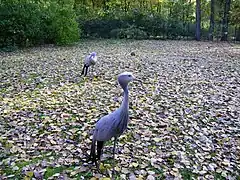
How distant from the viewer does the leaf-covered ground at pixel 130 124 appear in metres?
3.03

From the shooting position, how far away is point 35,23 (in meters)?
12.6

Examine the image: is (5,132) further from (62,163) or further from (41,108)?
(62,163)

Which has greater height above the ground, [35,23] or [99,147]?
[35,23]

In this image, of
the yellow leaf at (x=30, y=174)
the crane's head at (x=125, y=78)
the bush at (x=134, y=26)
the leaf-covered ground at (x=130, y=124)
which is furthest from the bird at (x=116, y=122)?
the bush at (x=134, y=26)

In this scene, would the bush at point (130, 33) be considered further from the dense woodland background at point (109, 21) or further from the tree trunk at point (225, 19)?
the tree trunk at point (225, 19)

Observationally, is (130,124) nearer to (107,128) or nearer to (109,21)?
(107,128)

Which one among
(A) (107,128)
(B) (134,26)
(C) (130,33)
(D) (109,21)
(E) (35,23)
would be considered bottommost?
(A) (107,128)

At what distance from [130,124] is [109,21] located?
16.5m

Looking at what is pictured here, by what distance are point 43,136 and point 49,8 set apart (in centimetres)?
1097

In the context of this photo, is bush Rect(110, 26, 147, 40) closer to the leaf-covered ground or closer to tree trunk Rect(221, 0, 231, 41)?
tree trunk Rect(221, 0, 231, 41)

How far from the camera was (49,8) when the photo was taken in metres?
13.3

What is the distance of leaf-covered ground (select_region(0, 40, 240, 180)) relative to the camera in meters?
3.03

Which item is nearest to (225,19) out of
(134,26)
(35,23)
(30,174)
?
(134,26)

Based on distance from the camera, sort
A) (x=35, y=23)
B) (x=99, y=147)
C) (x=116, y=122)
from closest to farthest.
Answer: (x=116, y=122), (x=99, y=147), (x=35, y=23)
